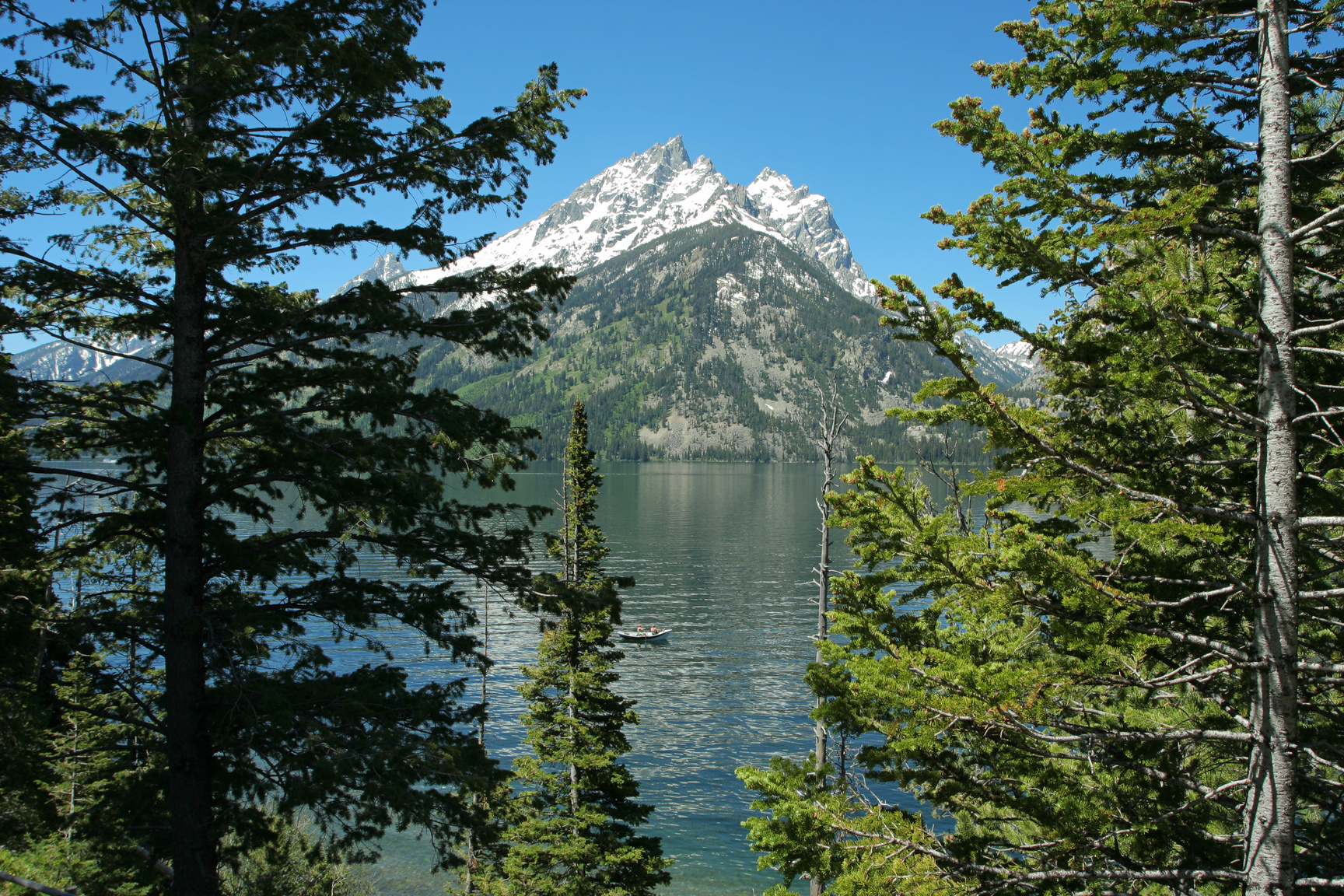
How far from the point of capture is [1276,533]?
4734mm

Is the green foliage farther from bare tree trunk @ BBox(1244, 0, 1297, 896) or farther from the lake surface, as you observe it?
bare tree trunk @ BBox(1244, 0, 1297, 896)

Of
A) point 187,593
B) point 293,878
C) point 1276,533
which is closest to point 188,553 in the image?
point 187,593

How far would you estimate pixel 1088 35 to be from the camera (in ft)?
17.3

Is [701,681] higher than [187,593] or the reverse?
the reverse

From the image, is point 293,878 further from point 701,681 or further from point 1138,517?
point 701,681

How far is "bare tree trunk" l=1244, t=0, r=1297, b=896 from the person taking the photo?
15.1 ft

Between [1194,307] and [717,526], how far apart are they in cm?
10233

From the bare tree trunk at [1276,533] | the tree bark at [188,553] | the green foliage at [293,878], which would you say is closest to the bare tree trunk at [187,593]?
the tree bark at [188,553]

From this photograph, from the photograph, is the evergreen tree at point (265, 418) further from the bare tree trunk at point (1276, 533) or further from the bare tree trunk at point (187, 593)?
the bare tree trunk at point (1276, 533)

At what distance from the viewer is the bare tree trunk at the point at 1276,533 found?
15.1 feet

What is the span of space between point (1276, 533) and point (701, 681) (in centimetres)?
4352

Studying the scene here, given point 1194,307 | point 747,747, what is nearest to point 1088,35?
point 1194,307

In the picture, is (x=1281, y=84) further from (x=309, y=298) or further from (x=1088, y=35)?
(x=309, y=298)

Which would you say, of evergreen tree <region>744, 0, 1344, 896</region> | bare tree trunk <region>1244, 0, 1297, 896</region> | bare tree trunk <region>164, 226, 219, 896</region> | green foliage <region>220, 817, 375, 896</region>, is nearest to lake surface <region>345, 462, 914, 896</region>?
green foliage <region>220, 817, 375, 896</region>
